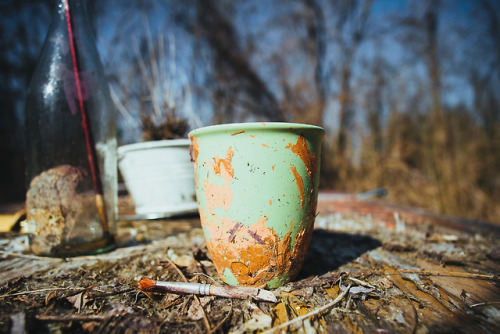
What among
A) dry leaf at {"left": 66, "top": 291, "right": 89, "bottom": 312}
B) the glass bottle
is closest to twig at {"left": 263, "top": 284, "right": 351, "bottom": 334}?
dry leaf at {"left": 66, "top": 291, "right": 89, "bottom": 312}

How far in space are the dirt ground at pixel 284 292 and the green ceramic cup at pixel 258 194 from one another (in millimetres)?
111

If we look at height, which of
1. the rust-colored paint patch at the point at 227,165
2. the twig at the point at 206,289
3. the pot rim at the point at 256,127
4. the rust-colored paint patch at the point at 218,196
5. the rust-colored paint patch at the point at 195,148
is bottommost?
the twig at the point at 206,289

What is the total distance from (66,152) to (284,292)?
3.43 feet

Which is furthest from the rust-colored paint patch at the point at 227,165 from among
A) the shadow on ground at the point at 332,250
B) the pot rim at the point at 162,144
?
the pot rim at the point at 162,144

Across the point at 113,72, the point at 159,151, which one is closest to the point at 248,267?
the point at 159,151

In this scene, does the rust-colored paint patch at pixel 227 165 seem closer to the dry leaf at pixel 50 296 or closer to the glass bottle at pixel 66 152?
the dry leaf at pixel 50 296

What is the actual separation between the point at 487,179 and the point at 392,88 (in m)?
3.16

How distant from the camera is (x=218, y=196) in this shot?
77 cm

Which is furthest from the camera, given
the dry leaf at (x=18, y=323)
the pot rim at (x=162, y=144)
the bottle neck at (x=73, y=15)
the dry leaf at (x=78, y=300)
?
the pot rim at (x=162, y=144)

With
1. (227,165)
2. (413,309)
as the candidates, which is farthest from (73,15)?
(413,309)

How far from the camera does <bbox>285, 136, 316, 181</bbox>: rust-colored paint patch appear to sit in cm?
75

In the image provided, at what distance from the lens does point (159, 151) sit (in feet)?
5.17

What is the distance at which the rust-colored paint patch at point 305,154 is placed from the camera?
0.75m

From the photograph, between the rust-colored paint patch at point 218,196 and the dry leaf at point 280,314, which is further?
the rust-colored paint patch at point 218,196
